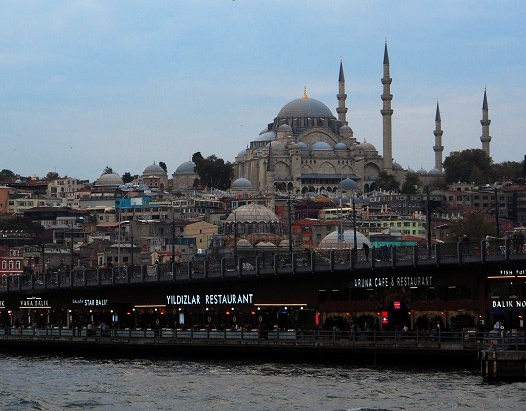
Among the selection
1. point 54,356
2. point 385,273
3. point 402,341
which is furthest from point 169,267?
point 402,341

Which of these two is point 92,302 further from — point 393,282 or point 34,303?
point 393,282

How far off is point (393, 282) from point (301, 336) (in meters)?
4.89

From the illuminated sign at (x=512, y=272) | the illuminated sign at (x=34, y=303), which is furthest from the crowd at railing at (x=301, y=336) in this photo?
the illuminated sign at (x=34, y=303)

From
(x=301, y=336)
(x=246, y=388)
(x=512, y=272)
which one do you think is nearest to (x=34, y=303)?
(x=301, y=336)

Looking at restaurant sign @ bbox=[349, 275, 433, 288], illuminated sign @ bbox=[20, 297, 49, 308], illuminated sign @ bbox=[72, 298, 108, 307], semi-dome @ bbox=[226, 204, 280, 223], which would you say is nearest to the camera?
restaurant sign @ bbox=[349, 275, 433, 288]

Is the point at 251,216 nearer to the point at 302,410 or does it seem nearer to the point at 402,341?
the point at 402,341

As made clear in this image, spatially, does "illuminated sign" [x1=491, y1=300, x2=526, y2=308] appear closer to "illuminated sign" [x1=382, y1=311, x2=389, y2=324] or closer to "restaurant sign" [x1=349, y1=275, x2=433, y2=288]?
"restaurant sign" [x1=349, y1=275, x2=433, y2=288]

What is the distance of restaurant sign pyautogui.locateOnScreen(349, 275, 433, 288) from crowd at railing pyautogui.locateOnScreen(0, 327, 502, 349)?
3.42 metres

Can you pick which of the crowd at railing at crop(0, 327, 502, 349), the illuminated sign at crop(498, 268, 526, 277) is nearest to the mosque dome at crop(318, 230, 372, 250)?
the crowd at railing at crop(0, 327, 502, 349)

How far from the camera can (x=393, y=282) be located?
6775 centimetres

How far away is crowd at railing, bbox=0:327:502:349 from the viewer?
59062 millimetres

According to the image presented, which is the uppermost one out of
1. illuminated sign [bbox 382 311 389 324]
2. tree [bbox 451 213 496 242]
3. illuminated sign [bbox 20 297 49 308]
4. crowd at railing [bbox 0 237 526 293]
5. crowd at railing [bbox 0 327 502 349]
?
tree [bbox 451 213 496 242]

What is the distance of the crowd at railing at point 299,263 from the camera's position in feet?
207

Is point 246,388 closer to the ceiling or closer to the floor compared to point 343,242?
closer to the floor
